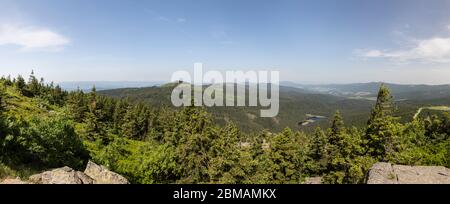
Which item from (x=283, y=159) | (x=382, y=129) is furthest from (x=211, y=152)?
(x=382, y=129)

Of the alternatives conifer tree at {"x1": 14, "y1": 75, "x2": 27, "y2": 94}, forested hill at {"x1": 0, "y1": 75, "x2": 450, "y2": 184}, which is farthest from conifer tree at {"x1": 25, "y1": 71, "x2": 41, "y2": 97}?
forested hill at {"x1": 0, "y1": 75, "x2": 450, "y2": 184}

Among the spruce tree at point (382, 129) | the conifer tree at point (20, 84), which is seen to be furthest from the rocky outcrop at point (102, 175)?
the conifer tree at point (20, 84)

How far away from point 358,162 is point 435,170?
52.8 feet

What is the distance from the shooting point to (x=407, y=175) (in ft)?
65.7

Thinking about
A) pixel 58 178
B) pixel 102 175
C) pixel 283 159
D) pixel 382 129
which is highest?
pixel 58 178

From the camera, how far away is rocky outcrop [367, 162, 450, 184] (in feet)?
62.0

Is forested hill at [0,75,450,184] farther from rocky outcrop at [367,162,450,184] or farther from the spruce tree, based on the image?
rocky outcrop at [367,162,450,184]

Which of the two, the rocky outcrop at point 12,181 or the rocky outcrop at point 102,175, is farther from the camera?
the rocky outcrop at point 102,175

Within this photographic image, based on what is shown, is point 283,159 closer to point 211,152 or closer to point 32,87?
point 211,152

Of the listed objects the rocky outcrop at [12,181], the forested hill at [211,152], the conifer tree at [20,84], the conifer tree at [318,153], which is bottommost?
the conifer tree at [318,153]

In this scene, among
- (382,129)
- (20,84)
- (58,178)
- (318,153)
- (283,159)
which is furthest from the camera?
(20,84)

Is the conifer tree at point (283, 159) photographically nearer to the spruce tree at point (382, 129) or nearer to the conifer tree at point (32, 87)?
the spruce tree at point (382, 129)

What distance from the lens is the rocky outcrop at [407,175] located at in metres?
18.9
